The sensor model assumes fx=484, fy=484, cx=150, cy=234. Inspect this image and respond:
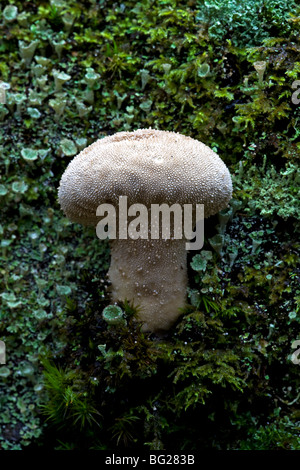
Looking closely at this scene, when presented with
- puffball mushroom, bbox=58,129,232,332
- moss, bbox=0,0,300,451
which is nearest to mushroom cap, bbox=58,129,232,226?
puffball mushroom, bbox=58,129,232,332

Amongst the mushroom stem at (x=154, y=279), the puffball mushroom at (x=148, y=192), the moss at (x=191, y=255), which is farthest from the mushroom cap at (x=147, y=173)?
the moss at (x=191, y=255)

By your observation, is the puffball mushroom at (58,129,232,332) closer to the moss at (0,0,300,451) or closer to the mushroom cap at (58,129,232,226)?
the mushroom cap at (58,129,232,226)

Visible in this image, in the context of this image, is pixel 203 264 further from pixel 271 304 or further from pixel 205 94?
pixel 205 94

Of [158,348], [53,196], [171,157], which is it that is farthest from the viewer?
[53,196]

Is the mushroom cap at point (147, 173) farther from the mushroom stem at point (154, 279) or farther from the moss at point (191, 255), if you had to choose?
the moss at point (191, 255)

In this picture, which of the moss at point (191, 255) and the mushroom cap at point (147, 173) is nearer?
the mushroom cap at point (147, 173)

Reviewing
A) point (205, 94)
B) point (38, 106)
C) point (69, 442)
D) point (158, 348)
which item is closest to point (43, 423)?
point (69, 442)

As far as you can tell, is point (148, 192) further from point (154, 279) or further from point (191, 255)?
point (191, 255)
